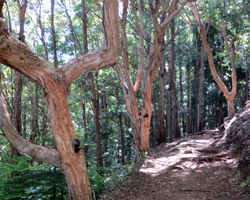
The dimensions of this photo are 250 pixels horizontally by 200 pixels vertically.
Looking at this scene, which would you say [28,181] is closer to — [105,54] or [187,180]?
[105,54]

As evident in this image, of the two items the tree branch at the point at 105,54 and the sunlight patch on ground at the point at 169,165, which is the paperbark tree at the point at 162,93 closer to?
the sunlight patch on ground at the point at 169,165

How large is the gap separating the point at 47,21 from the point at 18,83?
837cm

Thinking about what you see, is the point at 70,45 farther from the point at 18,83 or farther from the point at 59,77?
the point at 59,77

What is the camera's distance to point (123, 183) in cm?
639

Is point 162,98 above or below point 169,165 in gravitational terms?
above

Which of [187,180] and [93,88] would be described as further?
[93,88]

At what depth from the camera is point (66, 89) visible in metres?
4.13

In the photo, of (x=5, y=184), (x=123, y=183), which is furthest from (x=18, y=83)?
(x=123, y=183)

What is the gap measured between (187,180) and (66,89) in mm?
4044

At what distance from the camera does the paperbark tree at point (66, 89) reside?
386cm

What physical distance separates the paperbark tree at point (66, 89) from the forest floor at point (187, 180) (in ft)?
5.92

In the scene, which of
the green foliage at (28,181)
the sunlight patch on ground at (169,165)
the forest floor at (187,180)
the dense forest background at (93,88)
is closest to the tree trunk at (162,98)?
the dense forest background at (93,88)

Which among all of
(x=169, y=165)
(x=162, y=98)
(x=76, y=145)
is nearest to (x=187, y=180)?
(x=169, y=165)

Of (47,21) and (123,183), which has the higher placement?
(47,21)
